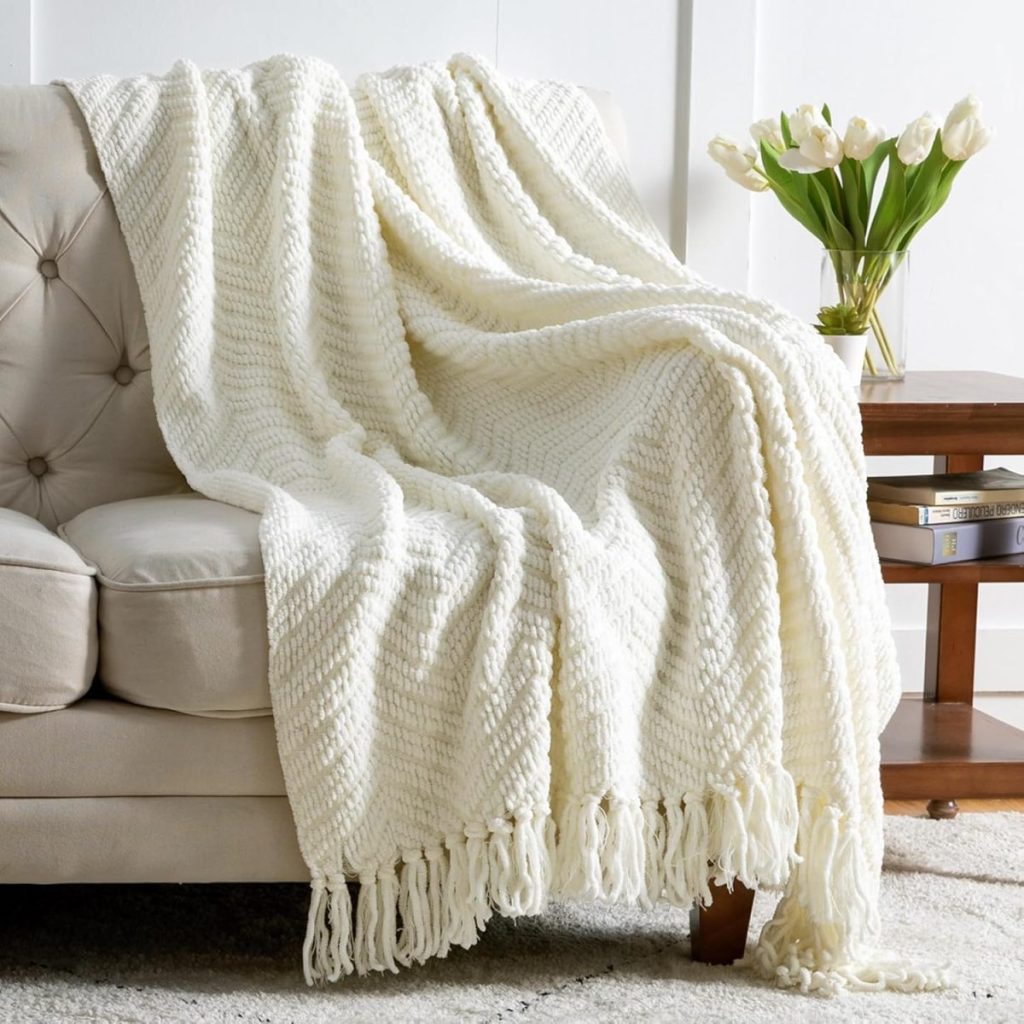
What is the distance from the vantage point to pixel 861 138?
193 cm

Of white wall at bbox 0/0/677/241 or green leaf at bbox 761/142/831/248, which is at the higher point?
white wall at bbox 0/0/677/241

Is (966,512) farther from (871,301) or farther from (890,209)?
(890,209)

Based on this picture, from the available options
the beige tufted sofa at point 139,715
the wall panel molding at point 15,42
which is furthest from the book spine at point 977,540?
the wall panel molding at point 15,42

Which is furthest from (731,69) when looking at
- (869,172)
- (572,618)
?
(572,618)

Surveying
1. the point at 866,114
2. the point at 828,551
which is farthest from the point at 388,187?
the point at 866,114

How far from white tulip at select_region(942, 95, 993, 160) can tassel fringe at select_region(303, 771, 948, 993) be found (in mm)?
974

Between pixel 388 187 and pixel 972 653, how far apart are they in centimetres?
98

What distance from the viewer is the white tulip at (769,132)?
6.78 feet

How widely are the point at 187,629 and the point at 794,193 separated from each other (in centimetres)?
114

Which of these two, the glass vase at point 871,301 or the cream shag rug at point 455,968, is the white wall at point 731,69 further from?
the cream shag rug at point 455,968

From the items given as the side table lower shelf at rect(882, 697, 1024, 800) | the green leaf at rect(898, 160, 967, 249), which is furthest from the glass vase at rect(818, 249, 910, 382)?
the side table lower shelf at rect(882, 697, 1024, 800)

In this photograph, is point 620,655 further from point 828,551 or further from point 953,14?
point 953,14

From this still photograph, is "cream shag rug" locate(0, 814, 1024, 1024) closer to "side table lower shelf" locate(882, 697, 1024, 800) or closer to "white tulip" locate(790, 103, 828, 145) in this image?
"side table lower shelf" locate(882, 697, 1024, 800)

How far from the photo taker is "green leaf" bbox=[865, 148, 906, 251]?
1.99 meters
